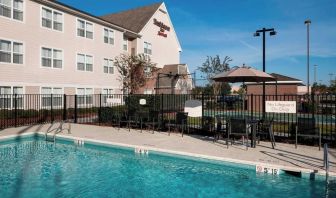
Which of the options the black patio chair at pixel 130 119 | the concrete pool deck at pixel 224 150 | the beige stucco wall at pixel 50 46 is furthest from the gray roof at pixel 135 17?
the concrete pool deck at pixel 224 150

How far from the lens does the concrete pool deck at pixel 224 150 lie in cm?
870

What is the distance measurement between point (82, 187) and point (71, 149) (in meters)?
5.21

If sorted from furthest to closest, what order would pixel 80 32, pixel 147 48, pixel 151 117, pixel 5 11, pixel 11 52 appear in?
pixel 147 48 < pixel 80 32 < pixel 11 52 < pixel 5 11 < pixel 151 117

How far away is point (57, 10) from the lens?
79.9ft

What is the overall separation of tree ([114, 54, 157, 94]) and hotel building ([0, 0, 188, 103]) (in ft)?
3.79

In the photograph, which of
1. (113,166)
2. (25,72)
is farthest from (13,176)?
(25,72)

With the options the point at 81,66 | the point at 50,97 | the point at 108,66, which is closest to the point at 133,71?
the point at 108,66

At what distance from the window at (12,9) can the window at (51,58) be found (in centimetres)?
306

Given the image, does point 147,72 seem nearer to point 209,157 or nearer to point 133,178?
point 209,157

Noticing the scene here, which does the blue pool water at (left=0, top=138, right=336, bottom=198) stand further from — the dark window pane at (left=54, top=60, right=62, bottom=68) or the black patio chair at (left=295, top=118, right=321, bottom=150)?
the dark window pane at (left=54, top=60, right=62, bottom=68)

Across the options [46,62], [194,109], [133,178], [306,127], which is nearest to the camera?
[133,178]

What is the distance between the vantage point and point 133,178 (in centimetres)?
855

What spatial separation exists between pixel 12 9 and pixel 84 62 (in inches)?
312

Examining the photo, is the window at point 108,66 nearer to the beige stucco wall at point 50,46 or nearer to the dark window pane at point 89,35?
the beige stucco wall at point 50,46
